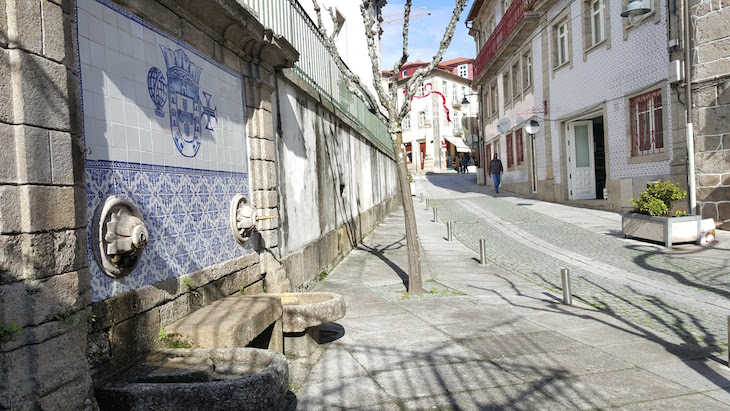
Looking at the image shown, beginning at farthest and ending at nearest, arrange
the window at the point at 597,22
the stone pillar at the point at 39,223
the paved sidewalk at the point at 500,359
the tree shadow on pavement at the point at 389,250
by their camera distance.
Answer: the window at the point at 597,22 < the tree shadow on pavement at the point at 389,250 < the paved sidewalk at the point at 500,359 < the stone pillar at the point at 39,223

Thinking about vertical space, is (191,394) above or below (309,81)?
below

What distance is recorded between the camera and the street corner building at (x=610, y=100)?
11133 mm

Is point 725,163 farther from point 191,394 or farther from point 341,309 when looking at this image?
point 191,394

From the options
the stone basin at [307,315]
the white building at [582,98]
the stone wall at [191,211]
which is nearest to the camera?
the stone wall at [191,211]

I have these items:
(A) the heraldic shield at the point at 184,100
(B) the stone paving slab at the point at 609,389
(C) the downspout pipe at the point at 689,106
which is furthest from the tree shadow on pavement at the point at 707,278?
(A) the heraldic shield at the point at 184,100

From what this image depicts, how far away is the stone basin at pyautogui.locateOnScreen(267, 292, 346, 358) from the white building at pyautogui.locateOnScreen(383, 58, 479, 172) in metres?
48.1

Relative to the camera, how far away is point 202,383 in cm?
275

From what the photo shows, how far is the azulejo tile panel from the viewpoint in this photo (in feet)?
10.7

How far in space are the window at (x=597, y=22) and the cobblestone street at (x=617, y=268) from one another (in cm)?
514

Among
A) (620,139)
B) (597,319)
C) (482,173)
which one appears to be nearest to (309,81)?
(597,319)

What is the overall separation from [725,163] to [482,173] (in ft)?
66.3

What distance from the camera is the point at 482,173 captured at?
102ft

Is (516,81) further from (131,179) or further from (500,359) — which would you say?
(131,179)

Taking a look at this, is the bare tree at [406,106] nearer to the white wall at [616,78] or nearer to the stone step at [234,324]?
the stone step at [234,324]
